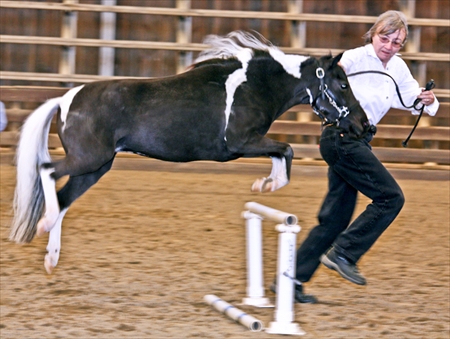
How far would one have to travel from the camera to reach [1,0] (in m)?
9.38

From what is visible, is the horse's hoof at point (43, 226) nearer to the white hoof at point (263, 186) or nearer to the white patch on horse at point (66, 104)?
the white patch on horse at point (66, 104)

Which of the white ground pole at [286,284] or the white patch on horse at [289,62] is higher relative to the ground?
the white patch on horse at [289,62]

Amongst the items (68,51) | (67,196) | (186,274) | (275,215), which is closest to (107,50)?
(68,51)

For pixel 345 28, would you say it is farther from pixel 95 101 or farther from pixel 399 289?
pixel 95 101

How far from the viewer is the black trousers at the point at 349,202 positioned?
3982mm

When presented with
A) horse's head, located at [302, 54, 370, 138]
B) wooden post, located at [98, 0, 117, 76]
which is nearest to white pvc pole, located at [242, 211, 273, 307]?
horse's head, located at [302, 54, 370, 138]

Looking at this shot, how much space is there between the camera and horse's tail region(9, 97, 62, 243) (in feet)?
12.6

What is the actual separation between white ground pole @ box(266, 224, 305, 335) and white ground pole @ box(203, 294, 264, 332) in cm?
8

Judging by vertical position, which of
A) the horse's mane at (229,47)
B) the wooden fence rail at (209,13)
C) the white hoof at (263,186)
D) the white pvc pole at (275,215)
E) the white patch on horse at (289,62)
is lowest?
the white pvc pole at (275,215)

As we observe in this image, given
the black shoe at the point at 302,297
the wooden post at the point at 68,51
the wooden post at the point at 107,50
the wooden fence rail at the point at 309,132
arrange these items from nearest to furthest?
the black shoe at the point at 302,297 → the wooden fence rail at the point at 309,132 → the wooden post at the point at 68,51 → the wooden post at the point at 107,50

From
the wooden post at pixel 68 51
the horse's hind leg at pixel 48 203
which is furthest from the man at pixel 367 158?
the wooden post at pixel 68 51

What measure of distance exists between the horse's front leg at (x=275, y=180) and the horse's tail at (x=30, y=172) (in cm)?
119

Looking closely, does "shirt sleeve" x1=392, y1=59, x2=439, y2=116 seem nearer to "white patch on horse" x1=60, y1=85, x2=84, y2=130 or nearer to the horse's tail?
"white patch on horse" x1=60, y1=85, x2=84, y2=130

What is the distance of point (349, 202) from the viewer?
13.8ft
